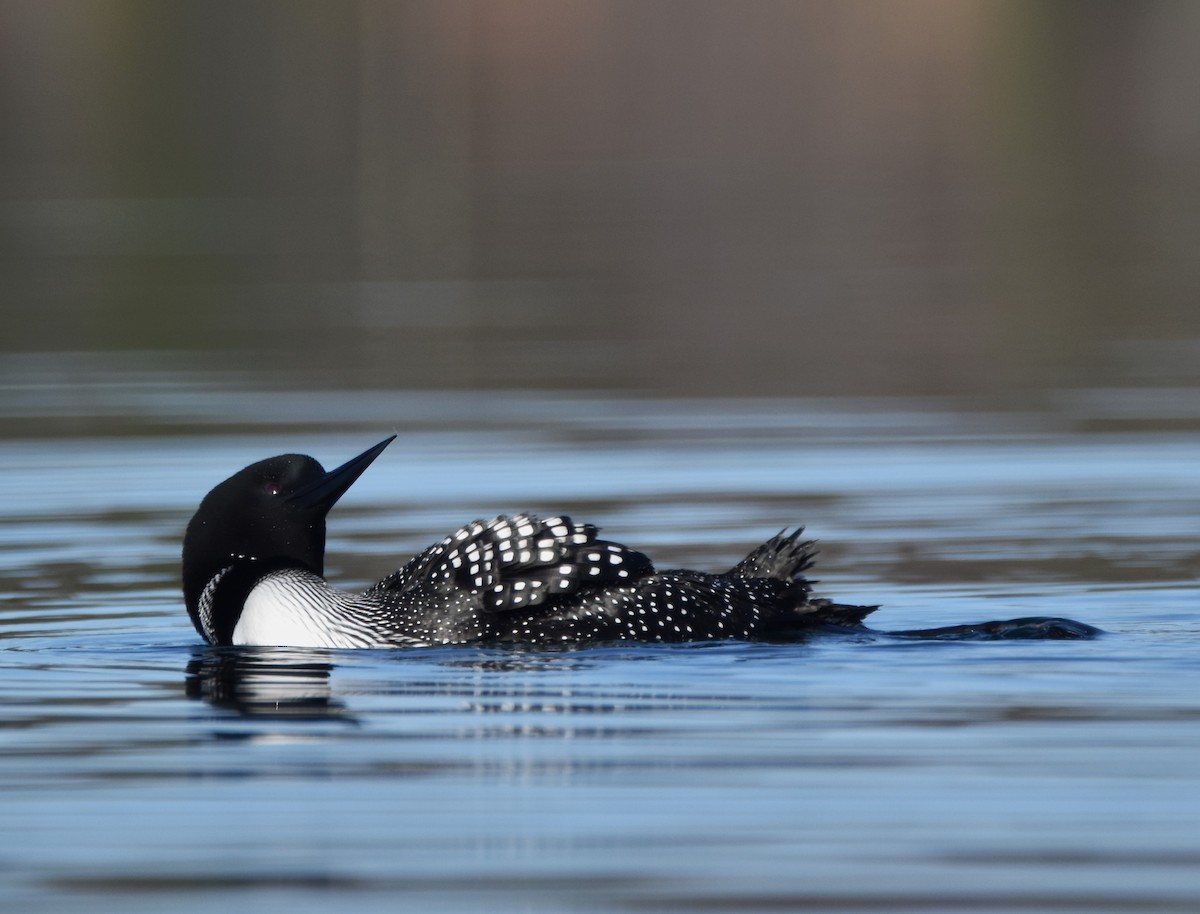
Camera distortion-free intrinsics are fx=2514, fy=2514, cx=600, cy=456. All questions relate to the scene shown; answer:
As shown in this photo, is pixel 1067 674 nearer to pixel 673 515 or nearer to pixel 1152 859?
pixel 1152 859

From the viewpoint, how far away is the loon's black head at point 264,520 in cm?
762

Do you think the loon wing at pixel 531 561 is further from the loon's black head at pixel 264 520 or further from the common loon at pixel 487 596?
the loon's black head at pixel 264 520

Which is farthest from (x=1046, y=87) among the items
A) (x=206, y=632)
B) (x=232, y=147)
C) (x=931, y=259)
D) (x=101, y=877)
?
(x=101, y=877)

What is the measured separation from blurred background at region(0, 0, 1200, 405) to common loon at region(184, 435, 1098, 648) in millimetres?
5274

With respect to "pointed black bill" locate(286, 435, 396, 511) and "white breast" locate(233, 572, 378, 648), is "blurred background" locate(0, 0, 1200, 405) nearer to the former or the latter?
"pointed black bill" locate(286, 435, 396, 511)

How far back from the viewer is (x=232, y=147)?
3984cm

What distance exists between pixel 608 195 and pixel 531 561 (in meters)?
24.7

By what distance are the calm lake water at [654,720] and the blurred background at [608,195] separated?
2949 millimetres

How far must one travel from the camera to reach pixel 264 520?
302 inches

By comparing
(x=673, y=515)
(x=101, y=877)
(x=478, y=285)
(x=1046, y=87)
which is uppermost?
(x=1046, y=87)

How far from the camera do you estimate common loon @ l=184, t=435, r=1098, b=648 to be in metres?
7.38

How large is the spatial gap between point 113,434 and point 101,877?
8.03 m

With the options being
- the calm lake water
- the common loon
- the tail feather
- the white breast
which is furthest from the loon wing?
the tail feather

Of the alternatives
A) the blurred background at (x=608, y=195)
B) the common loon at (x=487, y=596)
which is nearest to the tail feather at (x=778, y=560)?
the common loon at (x=487, y=596)
